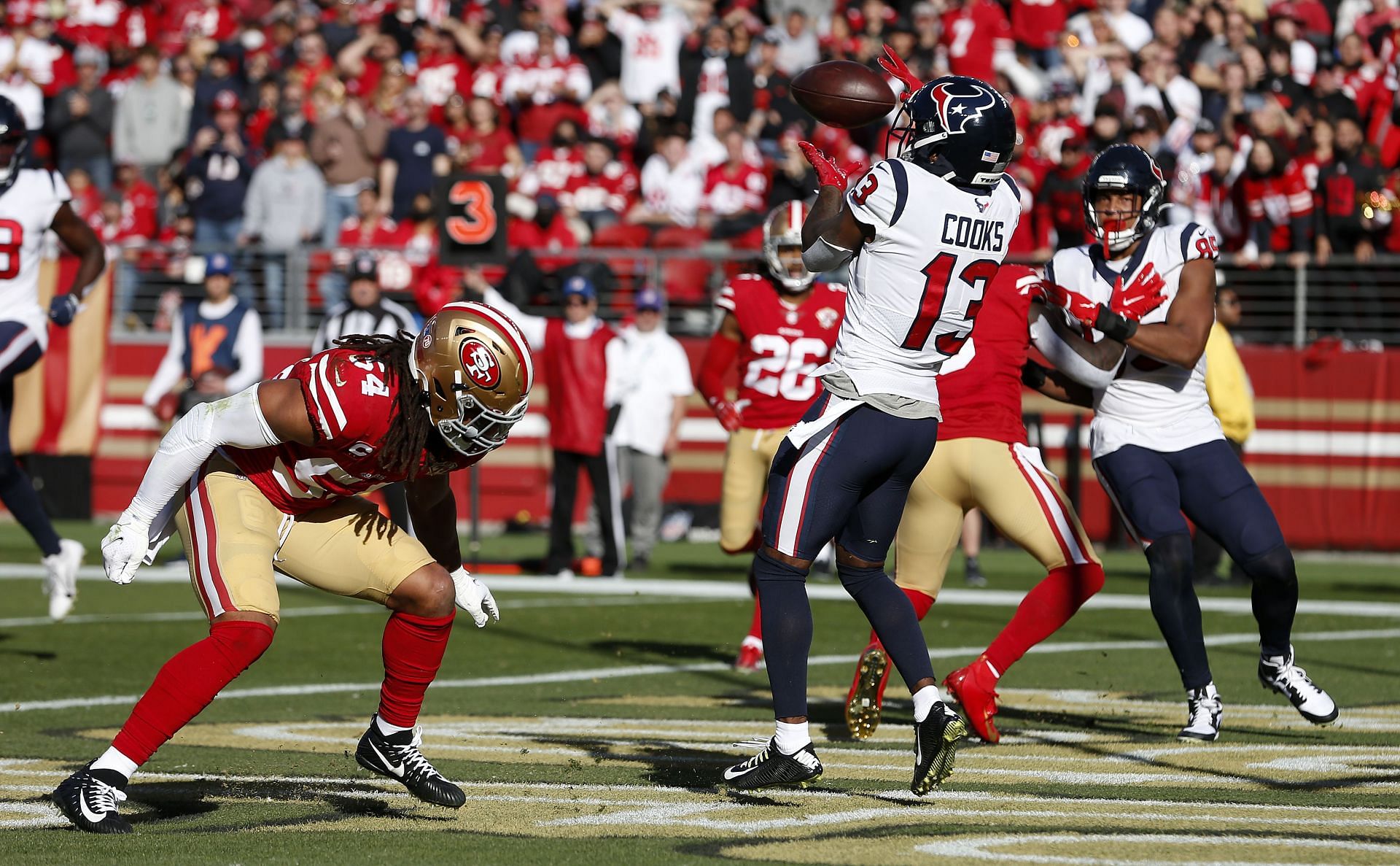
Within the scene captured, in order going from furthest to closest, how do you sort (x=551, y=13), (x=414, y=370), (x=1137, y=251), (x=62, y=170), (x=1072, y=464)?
1. (x=551, y=13)
2. (x=62, y=170)
3. (x=1072, y=464)
4. (x=1137, y=251)
5. (x=414, y=370)

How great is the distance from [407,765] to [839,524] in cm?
142

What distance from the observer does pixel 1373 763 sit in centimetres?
651

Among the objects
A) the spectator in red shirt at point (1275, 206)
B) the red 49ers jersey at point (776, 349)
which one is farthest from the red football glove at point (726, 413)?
the spectator in red shirt at point (1275, 206)

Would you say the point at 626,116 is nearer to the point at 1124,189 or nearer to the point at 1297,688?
the point at 1124,189

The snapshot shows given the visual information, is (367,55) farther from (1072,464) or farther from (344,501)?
(344,501)

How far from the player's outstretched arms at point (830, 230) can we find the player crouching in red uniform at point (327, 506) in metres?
0.96

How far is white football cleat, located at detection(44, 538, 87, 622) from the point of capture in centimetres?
959

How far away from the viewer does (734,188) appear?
18.5 metres

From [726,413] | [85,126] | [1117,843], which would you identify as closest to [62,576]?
[726,413]

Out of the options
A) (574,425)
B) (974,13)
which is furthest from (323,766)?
(974,13)

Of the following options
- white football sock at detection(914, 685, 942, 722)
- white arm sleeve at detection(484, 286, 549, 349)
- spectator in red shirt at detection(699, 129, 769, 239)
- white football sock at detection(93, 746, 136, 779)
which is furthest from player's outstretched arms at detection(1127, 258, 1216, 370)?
spectator in red shirt at detection(699, 129, 769, 239)

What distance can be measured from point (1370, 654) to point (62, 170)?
49.4 ft

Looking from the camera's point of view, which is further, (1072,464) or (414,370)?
(1072,464)

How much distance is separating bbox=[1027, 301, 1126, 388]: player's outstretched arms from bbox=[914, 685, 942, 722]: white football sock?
1973 millimetres
